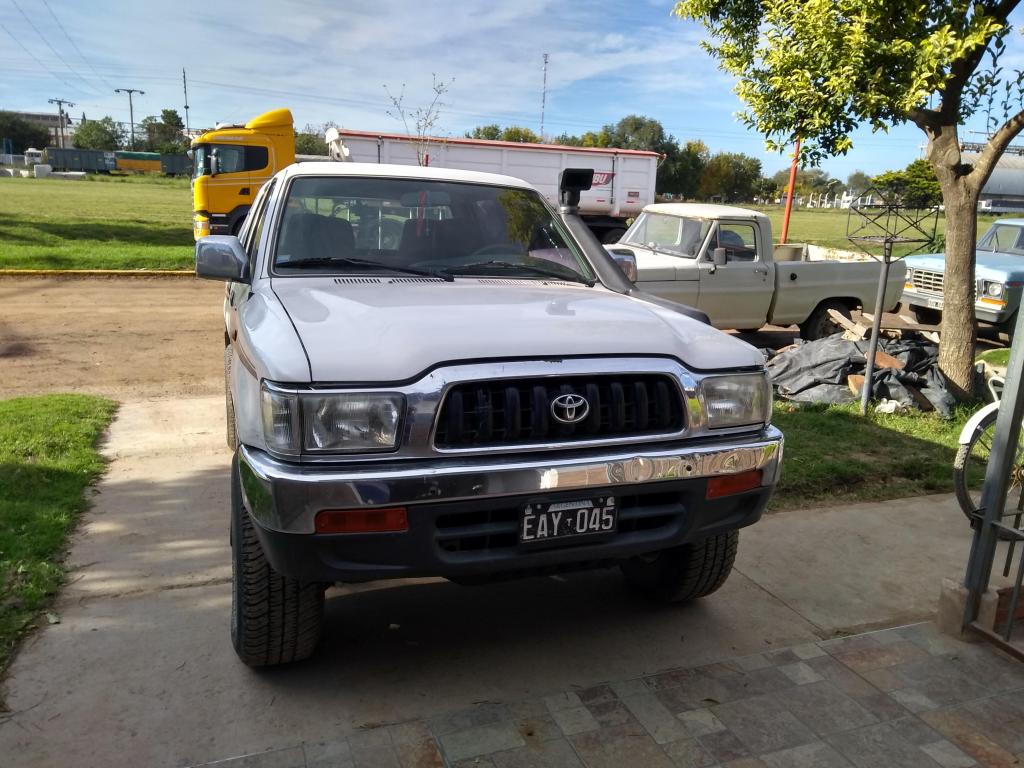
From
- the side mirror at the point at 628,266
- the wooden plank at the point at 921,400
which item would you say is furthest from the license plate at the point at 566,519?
the wooden plank at the point at 921,400

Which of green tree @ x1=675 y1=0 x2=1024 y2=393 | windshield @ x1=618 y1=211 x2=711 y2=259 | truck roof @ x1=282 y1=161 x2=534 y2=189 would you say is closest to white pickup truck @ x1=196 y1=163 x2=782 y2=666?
truck roof @ x1=282 y1=161 x2=534 y2=189

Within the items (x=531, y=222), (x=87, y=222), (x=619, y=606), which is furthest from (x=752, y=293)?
(x=87, y=222)

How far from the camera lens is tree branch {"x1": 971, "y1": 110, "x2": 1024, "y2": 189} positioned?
6.94 m

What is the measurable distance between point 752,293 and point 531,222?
673cm

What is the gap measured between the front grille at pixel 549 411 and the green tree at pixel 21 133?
425ft

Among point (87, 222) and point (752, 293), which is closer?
point (752, 293)

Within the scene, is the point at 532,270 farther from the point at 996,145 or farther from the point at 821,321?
the point at 821,321

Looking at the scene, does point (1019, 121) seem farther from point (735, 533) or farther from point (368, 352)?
point (368, 352)

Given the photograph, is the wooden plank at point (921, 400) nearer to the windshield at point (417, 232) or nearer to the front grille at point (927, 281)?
the windshield at point (417, 232)

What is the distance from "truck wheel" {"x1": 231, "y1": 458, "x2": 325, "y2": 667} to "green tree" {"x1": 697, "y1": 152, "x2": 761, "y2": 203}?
72937 millimetres

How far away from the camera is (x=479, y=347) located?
2619 millimetres

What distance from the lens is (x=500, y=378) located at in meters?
2.57

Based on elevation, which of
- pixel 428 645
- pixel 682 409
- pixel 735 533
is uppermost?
pixel 682 409

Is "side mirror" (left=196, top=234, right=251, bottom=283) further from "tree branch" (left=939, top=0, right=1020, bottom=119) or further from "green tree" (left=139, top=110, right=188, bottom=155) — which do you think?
"green tree" (left=139, top=110, right=188, bottom=155)
